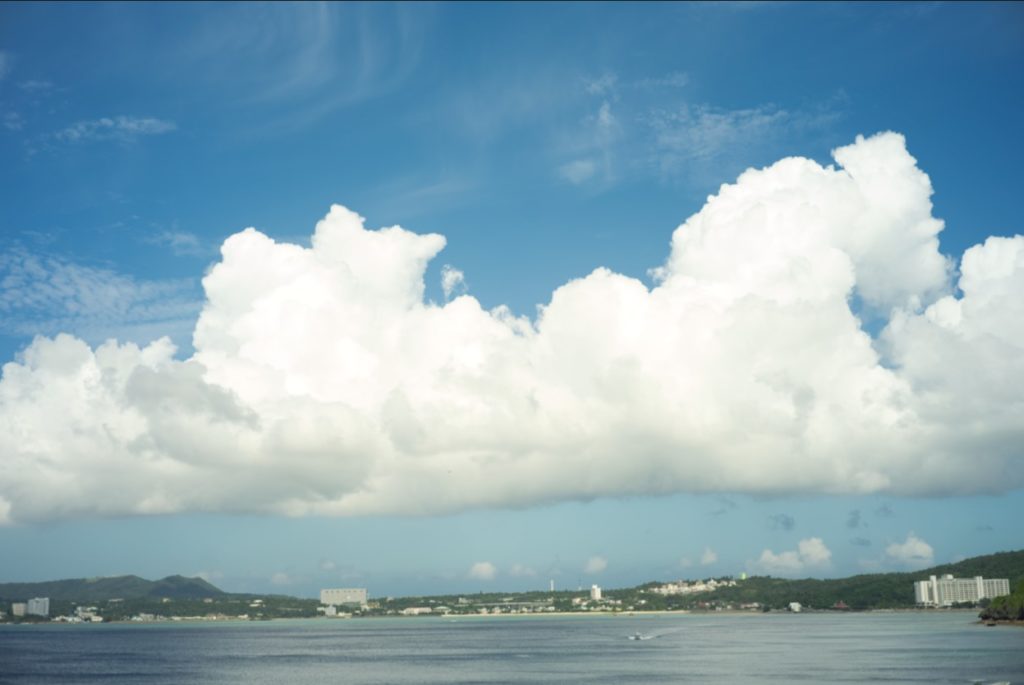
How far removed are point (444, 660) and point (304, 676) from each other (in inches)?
1121

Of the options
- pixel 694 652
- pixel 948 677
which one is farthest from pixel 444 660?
pixel 948 677

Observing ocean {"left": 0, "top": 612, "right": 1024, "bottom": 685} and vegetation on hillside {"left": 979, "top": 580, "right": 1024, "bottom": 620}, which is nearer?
ocean {"left": 0, "top": 612, "right": 1024, "bottom": 685}

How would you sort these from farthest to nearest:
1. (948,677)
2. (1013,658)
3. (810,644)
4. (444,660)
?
(810,644) < (444,660) < (1013,658) < (948,677)

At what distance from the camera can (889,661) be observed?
367 feet

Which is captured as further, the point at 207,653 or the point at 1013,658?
the point at 207,653

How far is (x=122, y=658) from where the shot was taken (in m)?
155

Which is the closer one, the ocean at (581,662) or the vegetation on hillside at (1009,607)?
the ocean at (581,662)

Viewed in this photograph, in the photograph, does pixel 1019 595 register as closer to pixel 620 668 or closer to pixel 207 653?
pixel 620 668

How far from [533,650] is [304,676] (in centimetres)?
5292

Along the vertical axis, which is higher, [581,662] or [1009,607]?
[1009,607]

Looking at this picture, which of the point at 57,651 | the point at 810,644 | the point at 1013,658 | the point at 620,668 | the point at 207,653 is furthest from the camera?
the point at 57,651

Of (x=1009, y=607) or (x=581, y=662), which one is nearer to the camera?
(x=581, y=662)

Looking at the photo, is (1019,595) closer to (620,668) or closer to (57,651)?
(620,668)

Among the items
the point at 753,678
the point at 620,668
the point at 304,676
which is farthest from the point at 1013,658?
the point at 304,676
